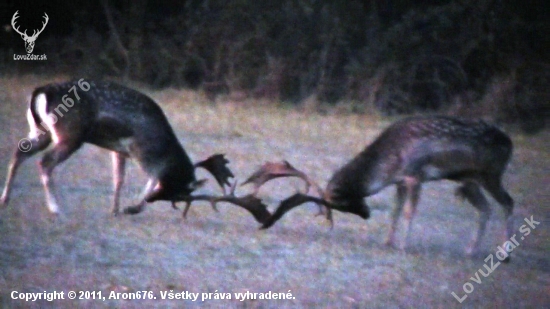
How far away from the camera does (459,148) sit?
877 centimetres

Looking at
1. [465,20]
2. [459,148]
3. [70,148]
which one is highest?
[70,148]

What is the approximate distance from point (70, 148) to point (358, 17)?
15.2 meters

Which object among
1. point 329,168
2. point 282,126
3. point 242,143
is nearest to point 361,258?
point 329,168

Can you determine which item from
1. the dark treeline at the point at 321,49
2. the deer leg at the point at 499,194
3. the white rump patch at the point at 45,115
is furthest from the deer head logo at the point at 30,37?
the deer leg at the point at 499,194

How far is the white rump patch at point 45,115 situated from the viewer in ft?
29.0

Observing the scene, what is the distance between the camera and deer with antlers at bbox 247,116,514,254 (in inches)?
344

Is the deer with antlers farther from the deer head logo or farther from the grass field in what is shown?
the deer head logo

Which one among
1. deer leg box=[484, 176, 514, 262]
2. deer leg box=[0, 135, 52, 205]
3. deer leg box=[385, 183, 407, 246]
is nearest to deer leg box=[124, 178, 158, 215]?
deer leg box=[0, 135, 52, 205]

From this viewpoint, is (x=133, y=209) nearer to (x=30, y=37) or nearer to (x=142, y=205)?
(x=142, y=205)

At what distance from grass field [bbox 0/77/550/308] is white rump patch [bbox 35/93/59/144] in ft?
2.85

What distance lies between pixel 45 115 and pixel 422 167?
3.91m

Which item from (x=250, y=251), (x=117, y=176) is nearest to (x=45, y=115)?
(x=117, y=176)

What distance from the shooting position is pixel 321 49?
23000mm

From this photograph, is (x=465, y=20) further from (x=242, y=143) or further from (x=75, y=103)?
(x=75, y=103)
